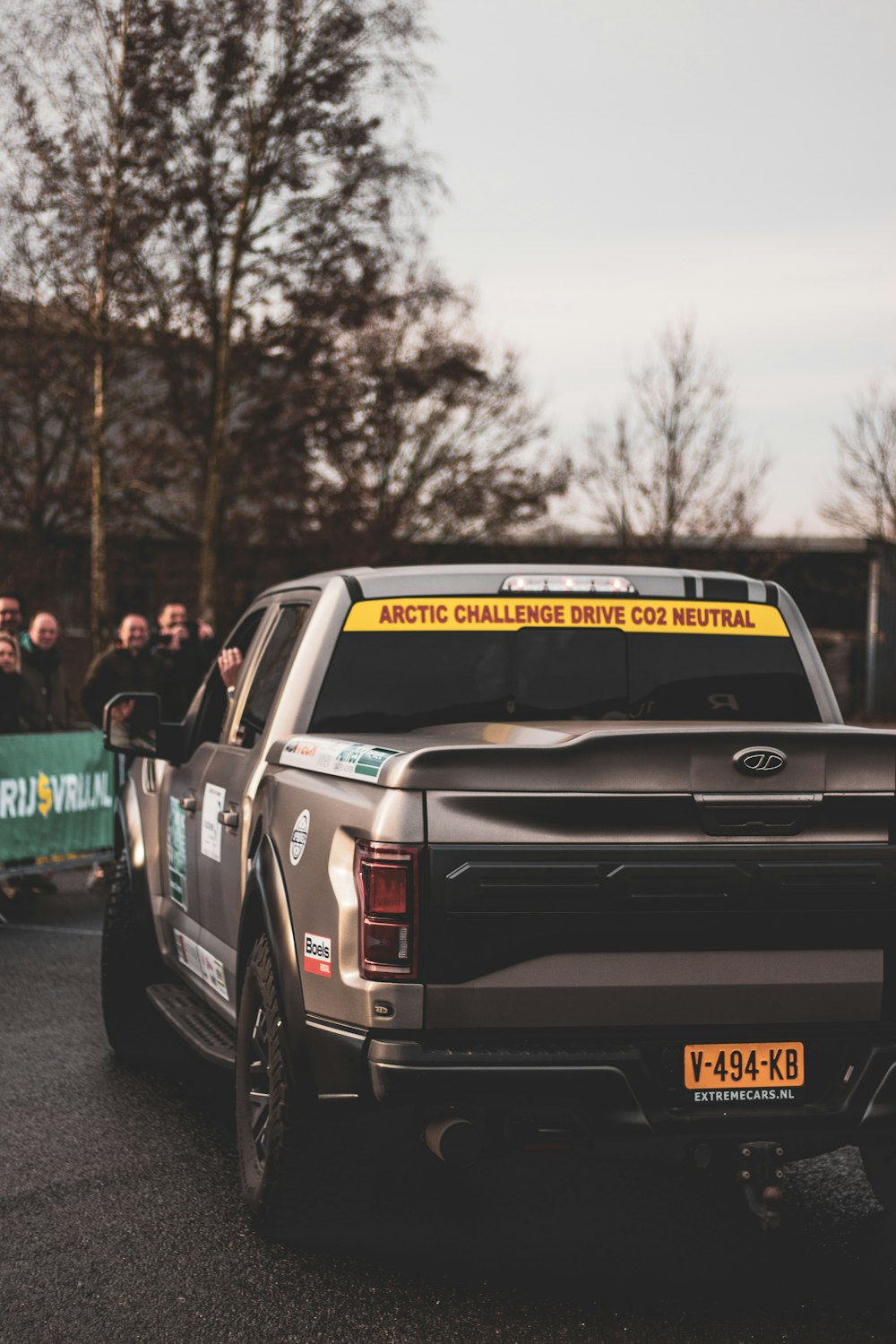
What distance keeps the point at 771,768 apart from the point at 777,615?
5.34ft

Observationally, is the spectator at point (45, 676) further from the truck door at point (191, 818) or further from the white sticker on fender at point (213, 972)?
the white sticker on fender at point (213, 972)

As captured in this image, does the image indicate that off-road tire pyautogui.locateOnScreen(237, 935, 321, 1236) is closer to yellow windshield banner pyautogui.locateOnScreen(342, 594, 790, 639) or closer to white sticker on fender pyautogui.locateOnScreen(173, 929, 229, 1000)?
white sticker on fender pyautogui.locateOnScreen(173, 929, 229, 1000)

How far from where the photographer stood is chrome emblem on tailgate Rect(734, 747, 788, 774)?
3797mm

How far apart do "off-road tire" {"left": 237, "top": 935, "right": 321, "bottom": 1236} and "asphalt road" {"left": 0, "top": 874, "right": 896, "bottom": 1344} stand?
105 mm

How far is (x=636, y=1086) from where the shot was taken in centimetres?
372

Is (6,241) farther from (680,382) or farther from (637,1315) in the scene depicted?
(637,1315)

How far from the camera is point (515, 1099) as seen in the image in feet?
12.1

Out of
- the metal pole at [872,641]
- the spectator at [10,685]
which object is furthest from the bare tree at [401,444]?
the spectator at [10,685]

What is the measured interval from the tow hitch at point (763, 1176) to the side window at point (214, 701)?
3045mm

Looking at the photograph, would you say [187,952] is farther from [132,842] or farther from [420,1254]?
[420,1254]

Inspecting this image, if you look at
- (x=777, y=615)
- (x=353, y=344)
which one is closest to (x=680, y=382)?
(x=353, y=344)

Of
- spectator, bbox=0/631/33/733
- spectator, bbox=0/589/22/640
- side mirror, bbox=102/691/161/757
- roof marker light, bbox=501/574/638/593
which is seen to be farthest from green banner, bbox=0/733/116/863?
roof marker light, bbox=501/574/638/593

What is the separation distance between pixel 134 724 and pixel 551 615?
6.41 feet

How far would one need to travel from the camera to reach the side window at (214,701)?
6.32 meters
